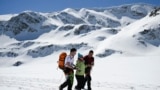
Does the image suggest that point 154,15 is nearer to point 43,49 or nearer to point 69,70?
point 43,49

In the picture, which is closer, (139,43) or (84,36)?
(139,43)

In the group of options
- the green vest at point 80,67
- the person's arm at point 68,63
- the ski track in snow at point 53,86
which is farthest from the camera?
the ski track in snow at point 53,86

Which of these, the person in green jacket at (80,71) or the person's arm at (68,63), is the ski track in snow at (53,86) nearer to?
the person in green jacket at (80,71)

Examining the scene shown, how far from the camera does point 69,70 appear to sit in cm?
1430

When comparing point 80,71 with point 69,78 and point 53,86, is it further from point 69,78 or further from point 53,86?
point 53,86

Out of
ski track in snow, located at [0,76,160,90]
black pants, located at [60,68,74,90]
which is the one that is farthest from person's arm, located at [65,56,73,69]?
ski track in snow, located at [0,76,160,90]

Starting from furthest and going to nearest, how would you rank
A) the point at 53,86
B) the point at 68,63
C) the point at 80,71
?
the point at 53,86
the point at 80,71
the point at 68,63

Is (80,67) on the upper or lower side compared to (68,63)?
lower

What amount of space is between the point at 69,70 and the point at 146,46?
5021 inches

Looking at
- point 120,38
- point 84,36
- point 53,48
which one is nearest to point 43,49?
point 53,48

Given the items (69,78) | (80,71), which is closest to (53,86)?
(80,71)

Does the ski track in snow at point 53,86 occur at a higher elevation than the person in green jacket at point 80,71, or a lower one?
lower

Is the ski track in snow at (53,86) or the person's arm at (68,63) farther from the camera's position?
the ski track in snow at (53,86)

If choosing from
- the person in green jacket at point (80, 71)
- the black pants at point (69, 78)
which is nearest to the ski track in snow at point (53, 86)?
the person in green jacket at point (80, 71)
